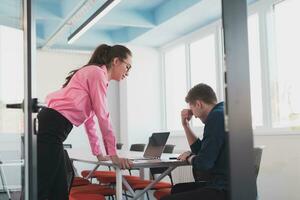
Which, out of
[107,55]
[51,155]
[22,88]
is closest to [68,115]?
[51,155]

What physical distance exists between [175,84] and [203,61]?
0.94m

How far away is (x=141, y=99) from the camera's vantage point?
24.1 feet

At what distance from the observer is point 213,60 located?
601 cm

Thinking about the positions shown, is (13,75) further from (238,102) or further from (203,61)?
(203,61)

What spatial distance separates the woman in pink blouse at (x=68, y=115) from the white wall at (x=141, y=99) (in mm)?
4848

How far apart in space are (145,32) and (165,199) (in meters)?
4.47

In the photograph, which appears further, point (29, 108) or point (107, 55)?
point (107, 55)

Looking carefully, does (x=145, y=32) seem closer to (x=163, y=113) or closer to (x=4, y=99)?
(x=163, y=113)

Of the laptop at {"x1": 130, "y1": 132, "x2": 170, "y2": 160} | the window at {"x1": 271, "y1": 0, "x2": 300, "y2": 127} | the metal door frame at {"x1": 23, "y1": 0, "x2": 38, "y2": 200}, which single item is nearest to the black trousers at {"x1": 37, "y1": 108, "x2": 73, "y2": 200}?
the metal door frame at {"x1": 23, "y1": 0, "x2": 38, "y2": 200}

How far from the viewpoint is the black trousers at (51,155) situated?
2.10 m

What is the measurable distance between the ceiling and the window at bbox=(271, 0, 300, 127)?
810mm

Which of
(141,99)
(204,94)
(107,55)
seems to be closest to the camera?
(107,55)


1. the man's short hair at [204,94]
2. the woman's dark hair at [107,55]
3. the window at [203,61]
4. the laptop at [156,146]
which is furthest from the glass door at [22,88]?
the window at [203,61]

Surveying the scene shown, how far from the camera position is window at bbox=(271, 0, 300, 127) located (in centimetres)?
418
